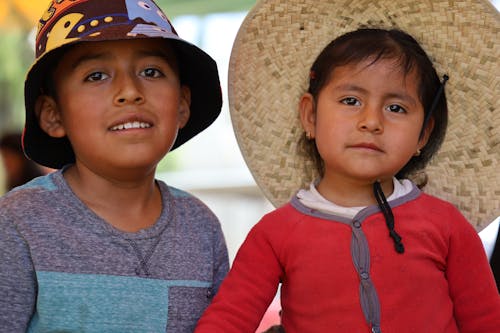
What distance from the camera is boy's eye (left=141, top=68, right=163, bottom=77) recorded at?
2086 mm

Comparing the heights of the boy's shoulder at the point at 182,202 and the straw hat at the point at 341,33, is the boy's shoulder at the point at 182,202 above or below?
below

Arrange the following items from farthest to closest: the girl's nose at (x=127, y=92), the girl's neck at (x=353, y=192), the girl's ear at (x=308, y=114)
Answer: the girl's ear at (x=308, y=114) < the girl's neck at (x=353, y=192) < the girl's nose at (x=127, y=92)

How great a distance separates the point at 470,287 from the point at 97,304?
940 mm

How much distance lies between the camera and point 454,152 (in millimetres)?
2242

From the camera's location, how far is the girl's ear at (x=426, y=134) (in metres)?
2.17

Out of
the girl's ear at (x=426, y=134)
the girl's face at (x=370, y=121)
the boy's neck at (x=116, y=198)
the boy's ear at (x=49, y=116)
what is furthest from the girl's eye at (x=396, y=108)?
the boy's ear at (x=49, y=116)

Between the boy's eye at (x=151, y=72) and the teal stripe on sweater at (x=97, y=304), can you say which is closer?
the teal stripe on sweater at (x=97, y=304)

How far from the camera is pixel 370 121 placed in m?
1.98

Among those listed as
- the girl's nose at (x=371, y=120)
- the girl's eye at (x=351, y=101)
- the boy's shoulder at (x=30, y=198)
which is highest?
the girl's eye at (x=351, y=101)

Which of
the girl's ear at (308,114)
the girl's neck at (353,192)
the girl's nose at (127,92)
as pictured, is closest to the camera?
the girl's nose at (127,92)

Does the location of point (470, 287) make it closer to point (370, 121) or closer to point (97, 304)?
point (370, 121)

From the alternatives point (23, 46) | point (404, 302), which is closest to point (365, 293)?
point (404, 302)

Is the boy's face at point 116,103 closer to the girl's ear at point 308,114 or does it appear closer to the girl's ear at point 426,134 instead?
the girl's ear at point 308,114

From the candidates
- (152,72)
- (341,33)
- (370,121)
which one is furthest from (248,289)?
(341,33)
